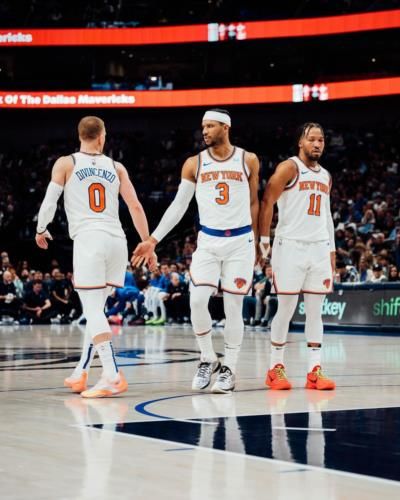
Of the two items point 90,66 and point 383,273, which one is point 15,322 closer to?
point 383,273

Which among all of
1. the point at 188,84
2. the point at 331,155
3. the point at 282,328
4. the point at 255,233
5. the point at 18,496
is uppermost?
the point at 188,84

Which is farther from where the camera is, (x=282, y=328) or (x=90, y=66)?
(x=90, y=66)

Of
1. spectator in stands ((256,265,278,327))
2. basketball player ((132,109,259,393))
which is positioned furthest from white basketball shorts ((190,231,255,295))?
spectator in stands ((256,265,278,327))

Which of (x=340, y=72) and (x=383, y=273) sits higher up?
(x=340, y=72)

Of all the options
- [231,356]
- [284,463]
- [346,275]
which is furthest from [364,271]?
[284,463]

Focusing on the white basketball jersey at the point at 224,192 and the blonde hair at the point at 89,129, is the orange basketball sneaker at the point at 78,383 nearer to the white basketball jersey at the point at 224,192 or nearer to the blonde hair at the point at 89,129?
the white basketball jersey at the point at 224,192

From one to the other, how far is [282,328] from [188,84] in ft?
105

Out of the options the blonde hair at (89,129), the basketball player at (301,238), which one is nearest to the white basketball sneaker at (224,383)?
the basketball player at (301,238)

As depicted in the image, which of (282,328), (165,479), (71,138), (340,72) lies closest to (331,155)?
(340,72)

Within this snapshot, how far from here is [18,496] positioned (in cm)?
401

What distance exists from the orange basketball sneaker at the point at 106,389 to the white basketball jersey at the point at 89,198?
1179mm

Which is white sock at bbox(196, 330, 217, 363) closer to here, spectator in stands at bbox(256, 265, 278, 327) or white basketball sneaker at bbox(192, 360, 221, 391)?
white basketball sneaker at bbox(192, 360, 221, 391)

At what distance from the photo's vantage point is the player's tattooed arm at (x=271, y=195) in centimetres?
848

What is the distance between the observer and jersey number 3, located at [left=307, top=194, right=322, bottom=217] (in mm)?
8641
